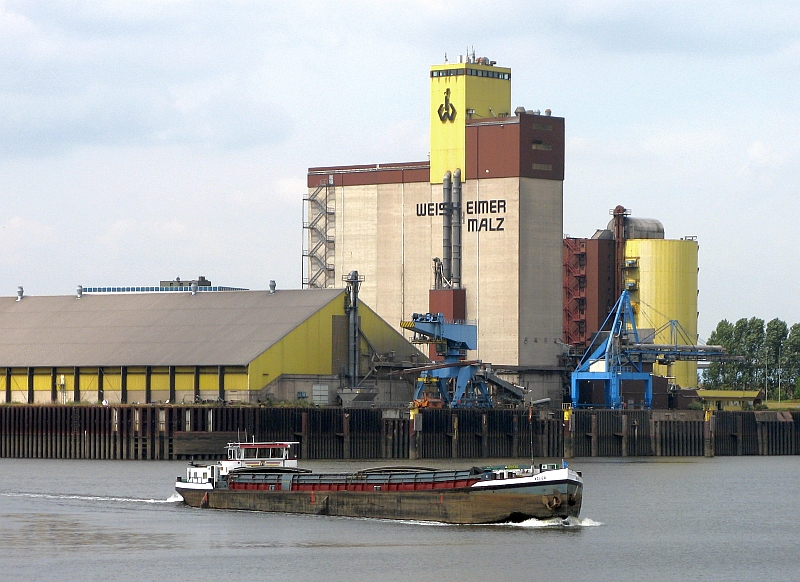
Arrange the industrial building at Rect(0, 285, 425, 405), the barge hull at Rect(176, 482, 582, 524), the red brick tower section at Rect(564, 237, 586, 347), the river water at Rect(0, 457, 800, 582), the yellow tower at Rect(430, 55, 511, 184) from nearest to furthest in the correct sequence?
the river water at Rect(0, 457, 800, 582), the barge hull at Rect(176, 482, 582, 524), the industrial building at Rect(0, 285, 425, 405), the yellow tower at Rect(430, 55, 511, 184), the red brick tower section at Rect(564, 237, 586, 347)

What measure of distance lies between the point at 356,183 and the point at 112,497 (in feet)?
254

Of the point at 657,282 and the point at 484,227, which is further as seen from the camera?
the point at 657,282

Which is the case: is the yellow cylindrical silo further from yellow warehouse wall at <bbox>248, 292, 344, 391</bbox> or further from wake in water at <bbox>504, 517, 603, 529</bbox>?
wake in water at <bbox>504, 517, 603, 529</bbox>

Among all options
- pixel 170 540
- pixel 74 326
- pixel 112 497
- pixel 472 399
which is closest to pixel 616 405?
pixel 472 399

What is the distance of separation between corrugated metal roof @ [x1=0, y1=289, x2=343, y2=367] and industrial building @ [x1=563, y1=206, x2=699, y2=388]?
34983 mm

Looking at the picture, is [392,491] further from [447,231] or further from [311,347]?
[447,231]

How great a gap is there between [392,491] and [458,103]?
80280 millimetres

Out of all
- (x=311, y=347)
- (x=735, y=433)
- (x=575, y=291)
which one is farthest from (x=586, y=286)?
(x=311, y=347)

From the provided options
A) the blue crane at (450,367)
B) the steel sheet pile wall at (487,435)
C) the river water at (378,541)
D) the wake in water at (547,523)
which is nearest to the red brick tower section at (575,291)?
the blue crane at (450,367)

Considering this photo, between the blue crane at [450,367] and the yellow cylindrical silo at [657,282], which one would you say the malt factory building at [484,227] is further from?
the yellow cylindrical silo at [657,282]

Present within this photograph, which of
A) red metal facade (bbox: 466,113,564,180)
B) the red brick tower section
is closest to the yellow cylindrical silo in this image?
the red brick tower section

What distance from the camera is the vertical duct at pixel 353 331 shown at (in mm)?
139225

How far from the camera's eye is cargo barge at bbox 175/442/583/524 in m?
80.7

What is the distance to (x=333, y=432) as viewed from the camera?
126 metres
